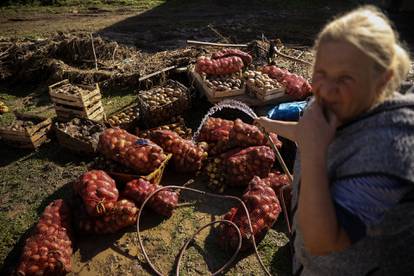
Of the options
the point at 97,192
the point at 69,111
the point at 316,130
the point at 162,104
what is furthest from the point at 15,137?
the point at 316,130

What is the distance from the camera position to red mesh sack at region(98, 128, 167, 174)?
15.7 ft

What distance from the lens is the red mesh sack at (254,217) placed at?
4117mm

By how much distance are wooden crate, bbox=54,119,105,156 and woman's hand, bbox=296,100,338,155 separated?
15.6 ft

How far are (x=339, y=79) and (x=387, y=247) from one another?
758mm

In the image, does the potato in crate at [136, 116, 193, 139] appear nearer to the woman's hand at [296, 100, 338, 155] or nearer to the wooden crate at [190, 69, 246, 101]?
the wooden crate at [190, 69, 246, 101]

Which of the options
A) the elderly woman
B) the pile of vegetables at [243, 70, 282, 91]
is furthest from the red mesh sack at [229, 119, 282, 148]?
the elderly woman

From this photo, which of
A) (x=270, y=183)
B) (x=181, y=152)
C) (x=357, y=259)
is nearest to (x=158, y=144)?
(x=181, y=152)

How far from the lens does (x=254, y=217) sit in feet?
13.9

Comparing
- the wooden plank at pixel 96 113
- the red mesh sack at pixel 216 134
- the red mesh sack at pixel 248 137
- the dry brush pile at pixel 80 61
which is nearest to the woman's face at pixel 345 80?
the red mesh sack at pixel 248 137

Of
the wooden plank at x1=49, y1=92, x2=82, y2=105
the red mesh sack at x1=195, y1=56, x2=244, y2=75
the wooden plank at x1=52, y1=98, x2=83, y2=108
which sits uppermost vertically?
the red mesh sack at x1=195, y1=56, x2=244, y2=75

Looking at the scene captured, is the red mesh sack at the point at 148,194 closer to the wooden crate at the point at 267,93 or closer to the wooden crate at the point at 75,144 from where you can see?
the wooden crate at the point at 75,144

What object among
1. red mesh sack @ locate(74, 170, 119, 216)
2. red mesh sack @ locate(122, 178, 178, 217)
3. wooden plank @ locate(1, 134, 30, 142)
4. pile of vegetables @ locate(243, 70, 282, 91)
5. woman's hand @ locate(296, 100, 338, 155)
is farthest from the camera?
pile of vegetables @ locate(243, 70, 282, 91)

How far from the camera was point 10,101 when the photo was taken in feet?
26.2

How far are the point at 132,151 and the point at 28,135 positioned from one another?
7.65ft
